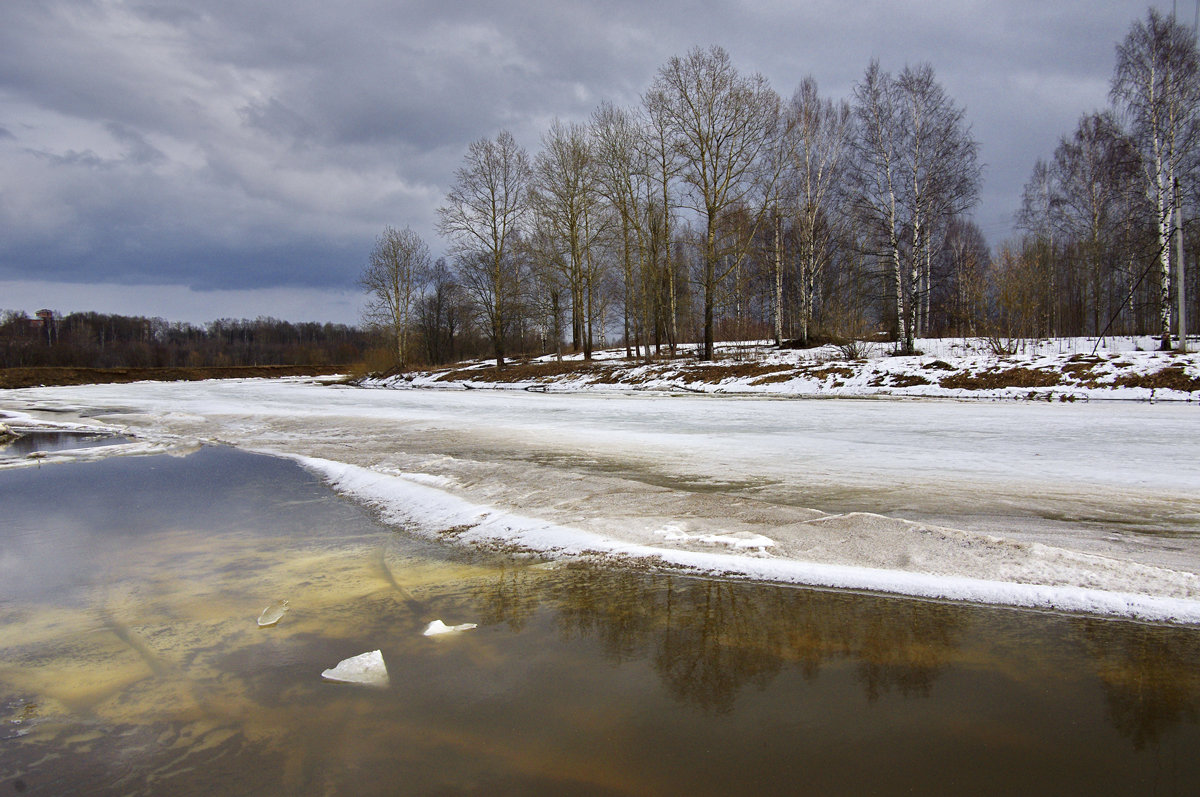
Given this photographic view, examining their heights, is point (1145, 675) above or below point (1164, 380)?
below

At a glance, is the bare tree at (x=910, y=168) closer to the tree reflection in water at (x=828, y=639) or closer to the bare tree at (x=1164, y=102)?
the bare tree at (x=1164, y=102)

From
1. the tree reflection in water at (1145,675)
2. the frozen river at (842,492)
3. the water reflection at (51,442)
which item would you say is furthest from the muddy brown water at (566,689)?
the water reflection at (51,442)

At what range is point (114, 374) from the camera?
56031 millimetres

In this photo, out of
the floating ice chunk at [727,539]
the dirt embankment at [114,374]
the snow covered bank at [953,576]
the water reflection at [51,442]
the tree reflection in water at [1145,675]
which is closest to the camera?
the tree reflection in water at [1145,675]

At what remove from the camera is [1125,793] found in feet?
6.26

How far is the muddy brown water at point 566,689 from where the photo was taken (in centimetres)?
210

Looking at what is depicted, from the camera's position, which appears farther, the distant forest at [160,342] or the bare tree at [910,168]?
the distant forest at [160,342]

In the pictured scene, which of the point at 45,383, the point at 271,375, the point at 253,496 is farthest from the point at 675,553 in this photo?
the point at 271,375

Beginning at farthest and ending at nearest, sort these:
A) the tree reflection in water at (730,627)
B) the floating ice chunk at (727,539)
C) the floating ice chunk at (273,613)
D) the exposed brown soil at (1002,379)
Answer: the exposed brown soil at (1002,379) < the floating ice chunk at (727,539) < the floating ice chunk at (273,613) < the tree reflection in water at (730,627)

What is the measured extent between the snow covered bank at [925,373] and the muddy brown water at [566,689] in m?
16.1

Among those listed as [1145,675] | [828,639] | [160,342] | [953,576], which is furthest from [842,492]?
[160,342]

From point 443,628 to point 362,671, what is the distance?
53 cm

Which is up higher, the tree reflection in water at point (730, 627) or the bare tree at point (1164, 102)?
the bare tree at point (1164, 102)

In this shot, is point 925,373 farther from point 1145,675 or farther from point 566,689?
point 566,689
